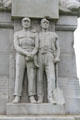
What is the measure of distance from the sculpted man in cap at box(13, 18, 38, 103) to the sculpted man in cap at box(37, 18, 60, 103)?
0.19 metres

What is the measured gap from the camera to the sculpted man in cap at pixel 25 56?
838 centimetres

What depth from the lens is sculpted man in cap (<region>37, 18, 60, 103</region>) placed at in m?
8.44

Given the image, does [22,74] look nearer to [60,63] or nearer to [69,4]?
[60,63]

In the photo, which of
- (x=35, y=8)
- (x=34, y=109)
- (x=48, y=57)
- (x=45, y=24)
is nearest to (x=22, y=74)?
(x=48, y=57)

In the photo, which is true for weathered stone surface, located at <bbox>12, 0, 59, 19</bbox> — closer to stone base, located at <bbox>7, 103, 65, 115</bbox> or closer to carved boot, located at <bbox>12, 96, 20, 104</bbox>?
carved boot, located at <bbox>12, 96, 20, 104</bbox>

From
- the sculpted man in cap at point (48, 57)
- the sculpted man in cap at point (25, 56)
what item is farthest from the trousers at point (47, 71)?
the sculpted man in cap at point (25, 56)

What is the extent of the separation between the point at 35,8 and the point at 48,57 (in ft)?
5.45

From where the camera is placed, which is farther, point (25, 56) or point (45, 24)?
point (45, 24)

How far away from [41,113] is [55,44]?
215cm

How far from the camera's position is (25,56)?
335 inches

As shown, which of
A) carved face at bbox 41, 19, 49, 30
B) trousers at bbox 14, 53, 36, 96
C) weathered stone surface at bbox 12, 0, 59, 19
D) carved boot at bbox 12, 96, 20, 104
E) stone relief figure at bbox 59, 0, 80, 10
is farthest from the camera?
stone relief figure at bbox 59, 0, 80, 10

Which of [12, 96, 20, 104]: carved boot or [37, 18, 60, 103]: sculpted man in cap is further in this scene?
[37, 18, 60, 103]: sculpted man in cap

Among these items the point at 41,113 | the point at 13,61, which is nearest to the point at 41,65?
the point at 13,61

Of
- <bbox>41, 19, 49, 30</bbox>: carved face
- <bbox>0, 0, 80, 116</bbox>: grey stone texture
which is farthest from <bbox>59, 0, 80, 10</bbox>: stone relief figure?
<bbox>41, 19, 49, 30</bbox>: carved face
